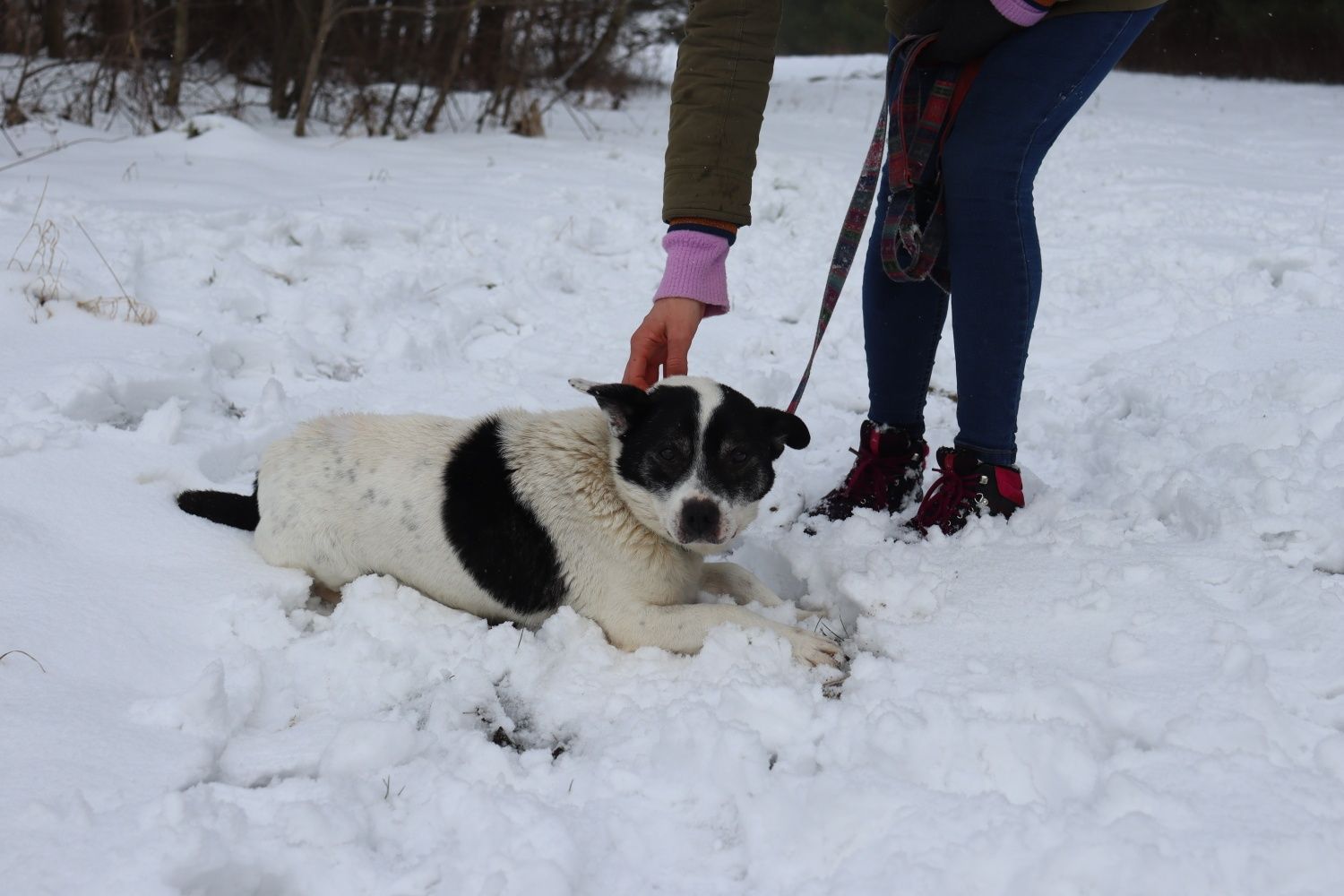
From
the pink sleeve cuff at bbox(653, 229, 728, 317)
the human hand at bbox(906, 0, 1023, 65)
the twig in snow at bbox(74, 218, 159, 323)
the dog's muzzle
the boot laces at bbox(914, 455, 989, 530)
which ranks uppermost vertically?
the human hand at bbox(906, 0, 1023, 65)

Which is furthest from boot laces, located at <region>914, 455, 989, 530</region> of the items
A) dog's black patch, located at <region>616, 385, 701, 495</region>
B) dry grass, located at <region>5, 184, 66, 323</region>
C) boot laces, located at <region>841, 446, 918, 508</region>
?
dry grass, located at <region>5, 184, 66, 323</region>

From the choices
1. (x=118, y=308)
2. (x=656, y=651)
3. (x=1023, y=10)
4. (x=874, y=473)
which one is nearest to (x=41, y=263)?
(x=118, y=308)

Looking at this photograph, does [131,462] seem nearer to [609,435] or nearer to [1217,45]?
[609,435]

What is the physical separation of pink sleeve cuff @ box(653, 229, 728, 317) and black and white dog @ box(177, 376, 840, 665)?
A: 0.34 m

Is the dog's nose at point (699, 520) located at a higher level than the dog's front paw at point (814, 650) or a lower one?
higher

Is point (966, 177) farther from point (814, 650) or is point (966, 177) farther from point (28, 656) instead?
point (28, 656)

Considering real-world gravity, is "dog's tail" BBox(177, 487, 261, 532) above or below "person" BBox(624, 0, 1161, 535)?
below

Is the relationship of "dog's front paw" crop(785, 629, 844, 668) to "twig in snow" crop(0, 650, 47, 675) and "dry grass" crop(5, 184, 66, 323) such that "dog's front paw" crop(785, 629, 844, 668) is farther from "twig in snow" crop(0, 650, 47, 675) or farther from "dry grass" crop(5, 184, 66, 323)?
"dry grass" crop(5, 184, 66, 323)

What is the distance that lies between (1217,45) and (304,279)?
19.8 m

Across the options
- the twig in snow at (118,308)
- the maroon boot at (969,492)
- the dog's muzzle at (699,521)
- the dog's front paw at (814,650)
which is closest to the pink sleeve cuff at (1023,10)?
the maroon boot at (969,492)

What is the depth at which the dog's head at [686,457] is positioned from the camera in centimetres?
303

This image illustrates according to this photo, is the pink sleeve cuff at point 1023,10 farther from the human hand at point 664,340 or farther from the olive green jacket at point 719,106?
the human hand at point 664,340

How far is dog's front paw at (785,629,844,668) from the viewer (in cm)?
272

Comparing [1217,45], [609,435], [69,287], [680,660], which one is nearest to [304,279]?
[69,287]
